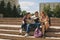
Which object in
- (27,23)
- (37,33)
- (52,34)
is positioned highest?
(27,23)

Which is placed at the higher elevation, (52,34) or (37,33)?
(37,33)

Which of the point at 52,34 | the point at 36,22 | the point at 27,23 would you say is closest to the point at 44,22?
the point at 36,22

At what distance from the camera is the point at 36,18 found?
1070 cm

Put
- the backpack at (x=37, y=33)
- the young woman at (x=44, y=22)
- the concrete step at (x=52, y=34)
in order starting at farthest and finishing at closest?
1. the concrete step at (x=52, y=34)
2. the young woman at (x=44, y=22)
3. the backpack at (x=37, y=33)

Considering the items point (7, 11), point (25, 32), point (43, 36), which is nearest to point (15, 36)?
point (25, 32)

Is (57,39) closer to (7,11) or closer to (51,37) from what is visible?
(51,37)

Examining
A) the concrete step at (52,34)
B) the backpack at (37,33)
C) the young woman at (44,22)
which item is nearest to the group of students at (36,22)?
the young woman at (44,22)

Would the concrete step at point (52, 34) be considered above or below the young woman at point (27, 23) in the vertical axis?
below

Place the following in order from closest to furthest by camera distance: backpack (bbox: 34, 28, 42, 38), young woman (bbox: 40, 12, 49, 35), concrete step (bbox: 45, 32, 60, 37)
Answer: backpack (bbox: 34, 28, 42, 38)
young woman (bbox: 40, 12, 49, 35)
concrete step (bbox: 45, 32, 60, 37)

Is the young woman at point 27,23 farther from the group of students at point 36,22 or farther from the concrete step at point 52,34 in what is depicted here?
the concrete step at point 52,34

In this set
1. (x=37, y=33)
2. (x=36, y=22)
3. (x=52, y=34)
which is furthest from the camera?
(x=36, y=22)

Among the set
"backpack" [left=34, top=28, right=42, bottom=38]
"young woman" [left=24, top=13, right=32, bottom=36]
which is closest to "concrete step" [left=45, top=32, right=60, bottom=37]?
"backpack" [left=34, top=28, right=42, bottom=38]

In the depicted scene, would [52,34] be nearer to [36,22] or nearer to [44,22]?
[44,22]

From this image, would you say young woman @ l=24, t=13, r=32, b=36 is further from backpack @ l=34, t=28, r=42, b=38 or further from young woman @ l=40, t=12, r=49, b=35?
young woman @ l=40, t=12, r=49, b=35
